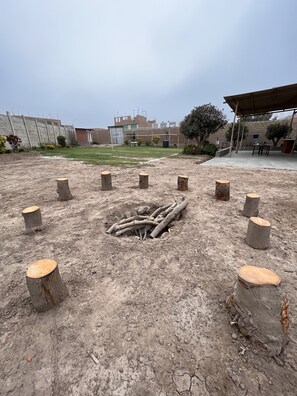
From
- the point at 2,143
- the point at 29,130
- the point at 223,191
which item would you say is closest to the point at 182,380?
the point at 223,191

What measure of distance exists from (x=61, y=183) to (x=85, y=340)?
3.27 metres

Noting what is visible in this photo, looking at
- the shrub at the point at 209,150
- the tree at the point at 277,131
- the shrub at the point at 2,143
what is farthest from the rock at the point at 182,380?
the tree at the point at 277,131

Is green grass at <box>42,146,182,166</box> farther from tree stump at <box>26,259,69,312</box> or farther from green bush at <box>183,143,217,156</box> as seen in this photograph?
tree stump at <box>26,259,69,312</box>

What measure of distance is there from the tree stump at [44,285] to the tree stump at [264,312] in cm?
148

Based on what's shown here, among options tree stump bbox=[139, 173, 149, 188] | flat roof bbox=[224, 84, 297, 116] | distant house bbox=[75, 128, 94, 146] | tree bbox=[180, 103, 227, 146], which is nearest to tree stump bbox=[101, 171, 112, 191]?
tree stump bbox=[139, 173, 149, 188]

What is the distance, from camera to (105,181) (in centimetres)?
470

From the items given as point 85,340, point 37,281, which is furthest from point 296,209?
point 37,281

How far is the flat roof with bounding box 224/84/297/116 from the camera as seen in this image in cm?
839

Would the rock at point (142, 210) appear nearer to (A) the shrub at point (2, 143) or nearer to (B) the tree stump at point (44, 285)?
(B) the tree stump at point (44, 285)

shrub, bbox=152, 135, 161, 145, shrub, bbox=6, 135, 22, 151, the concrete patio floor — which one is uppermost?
shrub, bbox=6, 135, 22, 151

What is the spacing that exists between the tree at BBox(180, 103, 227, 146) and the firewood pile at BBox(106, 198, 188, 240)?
1058 centimetres

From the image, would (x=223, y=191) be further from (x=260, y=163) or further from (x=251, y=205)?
(x=260, y=163)

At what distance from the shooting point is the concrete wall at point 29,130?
12758 mm

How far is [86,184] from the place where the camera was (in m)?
5.33
